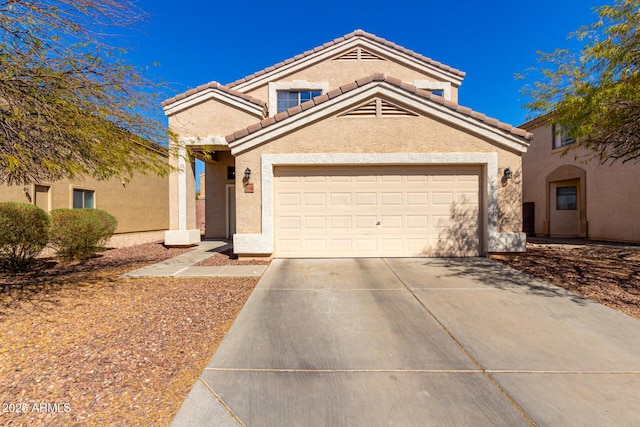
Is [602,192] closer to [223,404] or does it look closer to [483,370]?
[483,370]

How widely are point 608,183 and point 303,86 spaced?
13929 millimetres

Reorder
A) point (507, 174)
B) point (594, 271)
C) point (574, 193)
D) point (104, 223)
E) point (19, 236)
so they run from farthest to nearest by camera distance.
Result: point (574, 193)
point (104, 223)
point (507, 174)
point (19, 236)
point (594, 271)

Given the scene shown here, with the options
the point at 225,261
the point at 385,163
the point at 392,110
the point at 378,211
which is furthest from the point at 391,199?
the point at 225,261

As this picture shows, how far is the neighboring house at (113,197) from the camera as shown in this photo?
12330mm

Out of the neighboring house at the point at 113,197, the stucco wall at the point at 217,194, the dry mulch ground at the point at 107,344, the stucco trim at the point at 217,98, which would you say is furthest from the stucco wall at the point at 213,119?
the dry mulch ground at the point at 107,344

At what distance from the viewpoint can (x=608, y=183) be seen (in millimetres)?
12406

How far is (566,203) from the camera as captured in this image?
14.5 meters

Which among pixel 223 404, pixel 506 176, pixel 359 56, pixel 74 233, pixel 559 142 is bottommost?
pixel 223 404

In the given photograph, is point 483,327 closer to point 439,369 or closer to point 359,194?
point 439,369

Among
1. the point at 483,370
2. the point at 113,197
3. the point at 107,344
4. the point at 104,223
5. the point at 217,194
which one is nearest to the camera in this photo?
the point at 483,370

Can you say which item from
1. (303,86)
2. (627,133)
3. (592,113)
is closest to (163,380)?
(592,113)

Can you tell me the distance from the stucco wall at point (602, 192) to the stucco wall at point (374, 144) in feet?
15.0

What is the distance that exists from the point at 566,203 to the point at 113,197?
24575mm

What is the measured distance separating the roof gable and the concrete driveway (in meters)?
4.33
